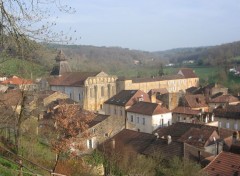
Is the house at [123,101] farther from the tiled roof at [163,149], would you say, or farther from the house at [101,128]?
the tiled roof at [163,149]

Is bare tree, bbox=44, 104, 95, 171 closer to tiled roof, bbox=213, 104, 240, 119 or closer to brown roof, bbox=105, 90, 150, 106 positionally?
brown roof, bbox=105, 90, 150, 106

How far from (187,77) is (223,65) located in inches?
799

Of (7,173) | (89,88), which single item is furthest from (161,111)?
(7,173)

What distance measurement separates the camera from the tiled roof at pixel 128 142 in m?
29.1

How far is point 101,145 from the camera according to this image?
102ft

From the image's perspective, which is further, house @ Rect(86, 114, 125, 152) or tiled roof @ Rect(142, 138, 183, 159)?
house @ Rect(86, 114, 125, 152)

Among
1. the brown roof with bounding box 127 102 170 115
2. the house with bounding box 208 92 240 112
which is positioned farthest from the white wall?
the house with bounding box 208 92 240 112

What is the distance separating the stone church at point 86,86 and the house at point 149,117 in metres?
14.1

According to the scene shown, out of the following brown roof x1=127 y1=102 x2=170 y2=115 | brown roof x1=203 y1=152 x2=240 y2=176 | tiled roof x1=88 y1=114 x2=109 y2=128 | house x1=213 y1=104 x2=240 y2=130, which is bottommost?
house x1=213 y1=104 x2=240 y2=130

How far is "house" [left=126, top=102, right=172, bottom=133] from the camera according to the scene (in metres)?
42.7

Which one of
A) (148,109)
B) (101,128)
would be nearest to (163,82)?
(148,109)

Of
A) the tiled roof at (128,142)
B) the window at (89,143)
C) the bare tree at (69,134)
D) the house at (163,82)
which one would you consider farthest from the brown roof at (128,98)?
the bare tree at (69,134)

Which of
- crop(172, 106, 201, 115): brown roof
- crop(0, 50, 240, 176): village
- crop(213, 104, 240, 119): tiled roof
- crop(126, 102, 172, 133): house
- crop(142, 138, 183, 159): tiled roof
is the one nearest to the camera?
crop(0, 50, 240, 176): village

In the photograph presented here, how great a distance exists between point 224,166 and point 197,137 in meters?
7.24
